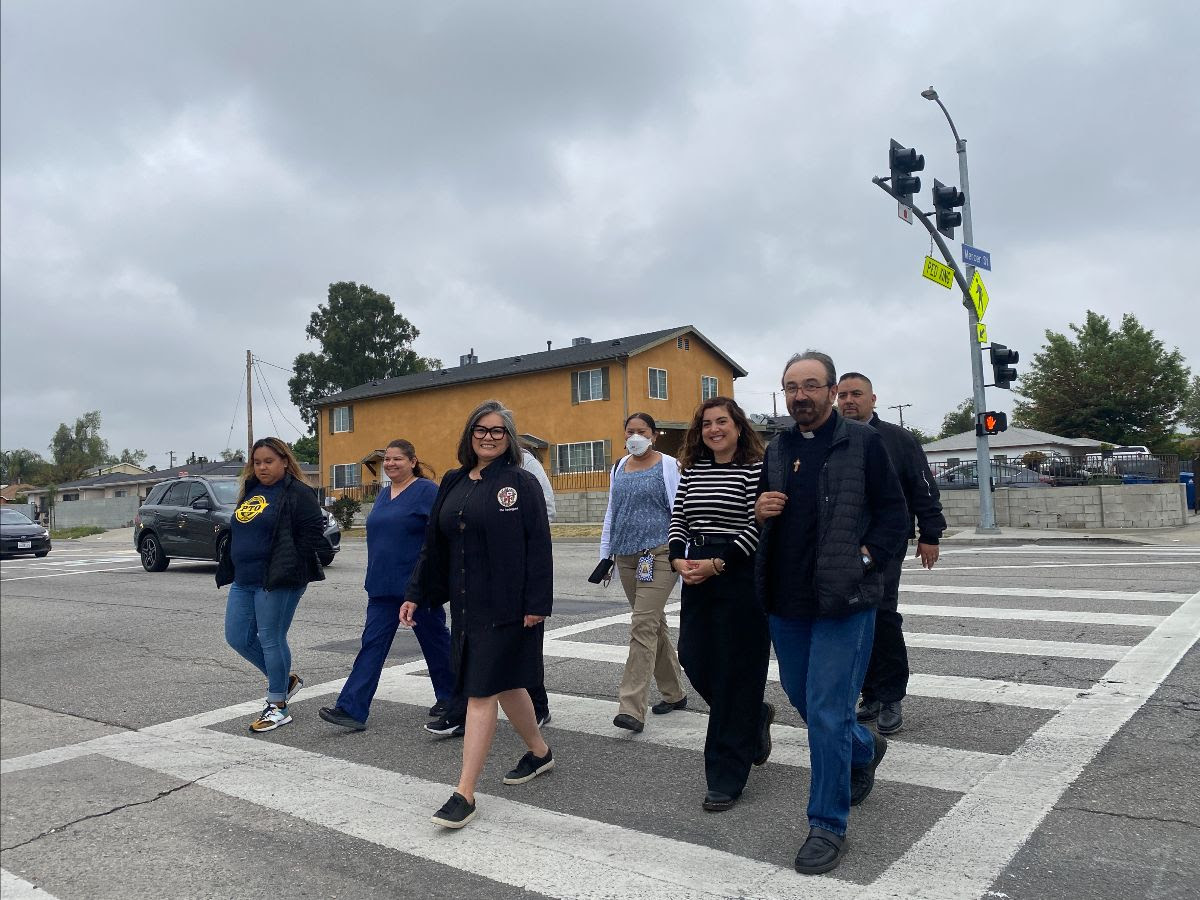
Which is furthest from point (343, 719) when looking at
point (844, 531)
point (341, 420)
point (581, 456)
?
point (341, 420)

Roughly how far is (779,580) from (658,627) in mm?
1789

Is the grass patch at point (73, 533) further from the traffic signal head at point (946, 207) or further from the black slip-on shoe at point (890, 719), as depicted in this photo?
the black slip-on shoe at point (890, 719)

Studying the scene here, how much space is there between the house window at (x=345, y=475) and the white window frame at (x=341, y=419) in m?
1.81

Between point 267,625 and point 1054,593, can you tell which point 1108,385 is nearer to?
point 1054,593

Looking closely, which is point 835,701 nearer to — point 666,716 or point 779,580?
point 779,580

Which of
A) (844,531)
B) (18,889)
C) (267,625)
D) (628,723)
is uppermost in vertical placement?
(844,531)

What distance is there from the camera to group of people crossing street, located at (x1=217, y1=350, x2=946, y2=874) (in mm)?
3549

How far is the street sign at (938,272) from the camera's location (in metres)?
17.1

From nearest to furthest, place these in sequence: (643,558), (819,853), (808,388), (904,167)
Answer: (819,853), (808,388), (643,558), (904,167)

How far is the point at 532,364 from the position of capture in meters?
40.2

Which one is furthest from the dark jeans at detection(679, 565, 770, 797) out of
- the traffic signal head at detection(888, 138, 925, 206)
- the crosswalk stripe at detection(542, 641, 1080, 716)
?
the traffic signal head at detection(888, 138, 925, 206)

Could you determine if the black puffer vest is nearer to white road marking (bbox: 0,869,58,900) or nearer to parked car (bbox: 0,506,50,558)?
white road marking (bbox: 0,869,58,900)

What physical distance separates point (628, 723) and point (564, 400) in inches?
1300

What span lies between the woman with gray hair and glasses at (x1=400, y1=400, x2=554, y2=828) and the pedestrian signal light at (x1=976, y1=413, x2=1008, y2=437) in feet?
52.4
